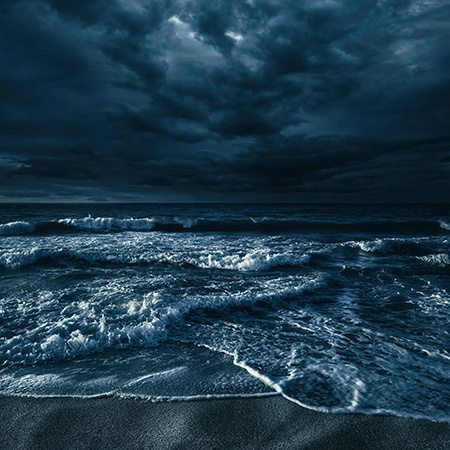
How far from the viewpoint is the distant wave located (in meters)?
21.0

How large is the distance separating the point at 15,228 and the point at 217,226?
14679 mm

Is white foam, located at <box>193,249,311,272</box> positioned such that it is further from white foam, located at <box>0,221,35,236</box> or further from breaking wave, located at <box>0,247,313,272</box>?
white foam, located at <box>0,221,35,236</box>

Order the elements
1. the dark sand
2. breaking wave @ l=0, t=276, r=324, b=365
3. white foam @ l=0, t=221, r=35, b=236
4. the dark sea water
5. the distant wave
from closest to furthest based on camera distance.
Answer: the dark sand, the dark sea water, breaking wave @ l=0, t=276, r=324, b=365, white foam @ l=0, t=221, r=35, b=236, the distant wave

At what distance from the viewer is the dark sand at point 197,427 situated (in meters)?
2.10

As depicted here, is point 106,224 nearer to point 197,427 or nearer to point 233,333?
point 233,333

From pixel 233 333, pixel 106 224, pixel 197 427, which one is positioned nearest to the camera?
pixel 197 427

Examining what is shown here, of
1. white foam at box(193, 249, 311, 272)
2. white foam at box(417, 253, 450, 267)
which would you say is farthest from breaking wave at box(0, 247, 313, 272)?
white foam at box(417, 253, 450, 267)

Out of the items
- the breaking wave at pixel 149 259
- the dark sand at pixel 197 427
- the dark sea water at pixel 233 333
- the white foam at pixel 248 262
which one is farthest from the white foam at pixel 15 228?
the dark sand at pixel 197 427

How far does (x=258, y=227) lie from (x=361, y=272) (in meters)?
15.0

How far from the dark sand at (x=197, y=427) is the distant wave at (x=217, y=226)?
18.8 meters

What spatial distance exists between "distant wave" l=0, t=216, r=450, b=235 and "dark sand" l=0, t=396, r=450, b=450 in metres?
18.8

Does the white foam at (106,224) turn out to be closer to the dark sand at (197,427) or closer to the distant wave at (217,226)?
the distant wave at (217,226)

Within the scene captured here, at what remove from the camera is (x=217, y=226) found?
80.1 ft

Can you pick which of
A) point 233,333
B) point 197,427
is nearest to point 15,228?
point 233,333
